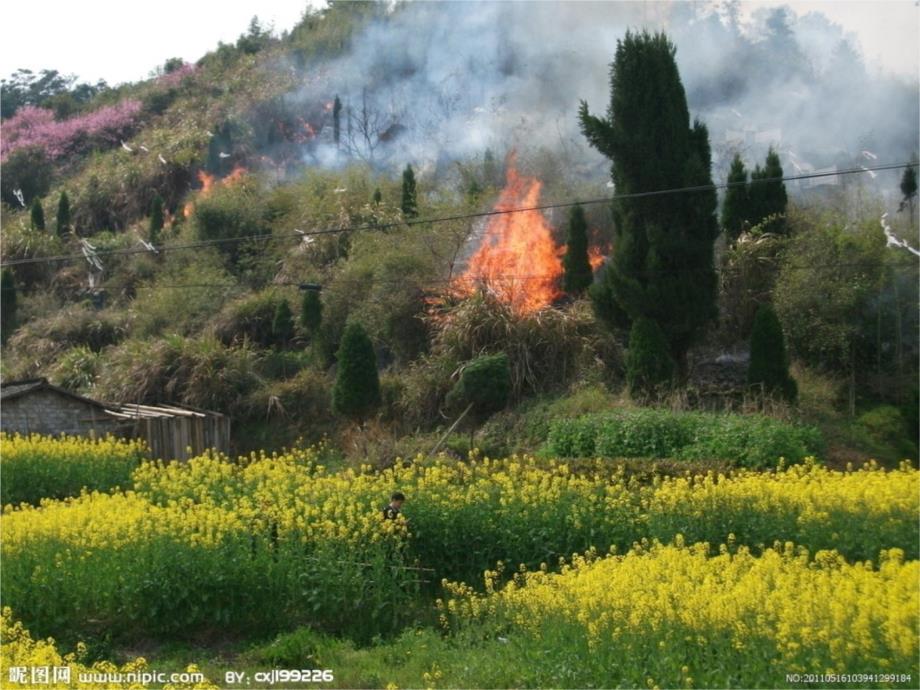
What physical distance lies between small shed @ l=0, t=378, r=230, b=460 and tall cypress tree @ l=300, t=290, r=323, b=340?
13.1ft

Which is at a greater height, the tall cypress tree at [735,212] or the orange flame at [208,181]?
the orange flame at [208,181]

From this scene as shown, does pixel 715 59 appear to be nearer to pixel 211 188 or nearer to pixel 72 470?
pixel 211 188

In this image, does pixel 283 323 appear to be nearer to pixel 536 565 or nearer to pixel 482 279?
pixel 482 279

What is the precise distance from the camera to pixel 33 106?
7031cm

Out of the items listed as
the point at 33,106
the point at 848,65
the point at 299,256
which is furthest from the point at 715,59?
the point at 33,106

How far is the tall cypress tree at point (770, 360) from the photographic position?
23125 millimetres

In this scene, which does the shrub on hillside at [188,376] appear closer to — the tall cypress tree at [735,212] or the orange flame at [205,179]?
the tall cypress tree at [735,212]

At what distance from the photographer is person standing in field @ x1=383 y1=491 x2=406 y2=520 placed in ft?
46.2

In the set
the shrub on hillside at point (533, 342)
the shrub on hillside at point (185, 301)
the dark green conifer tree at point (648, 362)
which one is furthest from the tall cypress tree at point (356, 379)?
the shrub on hillside at point (185, 301)

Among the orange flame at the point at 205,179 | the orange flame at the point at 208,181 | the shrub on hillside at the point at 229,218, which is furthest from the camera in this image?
the orange flame at the point at 205,179

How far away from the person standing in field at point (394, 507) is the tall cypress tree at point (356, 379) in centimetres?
1228
